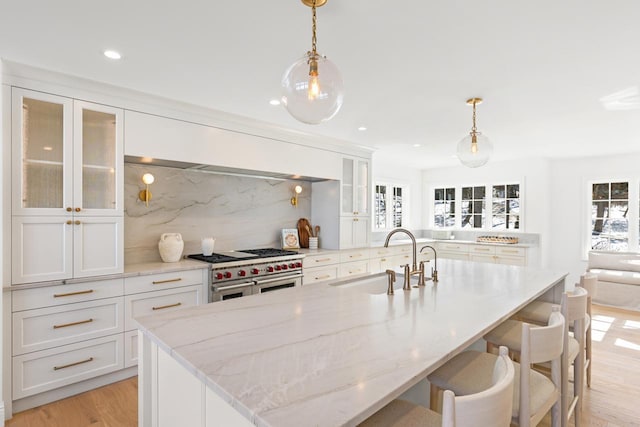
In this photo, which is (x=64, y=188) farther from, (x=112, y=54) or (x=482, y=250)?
(x=482, y=250)

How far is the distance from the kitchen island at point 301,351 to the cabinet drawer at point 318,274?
2.00 metres

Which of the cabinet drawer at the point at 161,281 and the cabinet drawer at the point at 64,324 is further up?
the cabinet drawer at the point at 161,281

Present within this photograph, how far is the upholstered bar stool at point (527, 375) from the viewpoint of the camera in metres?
1.29

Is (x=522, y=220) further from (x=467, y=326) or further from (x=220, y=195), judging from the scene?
(x=467, y=326)

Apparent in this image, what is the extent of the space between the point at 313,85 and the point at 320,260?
288cm

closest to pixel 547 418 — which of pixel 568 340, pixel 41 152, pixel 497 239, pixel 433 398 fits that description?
pixel 568 340

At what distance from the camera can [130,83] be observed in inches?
100

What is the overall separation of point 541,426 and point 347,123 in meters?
2.92

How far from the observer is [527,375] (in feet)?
4.22

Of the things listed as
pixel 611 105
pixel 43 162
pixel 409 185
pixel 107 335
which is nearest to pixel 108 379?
pixel 107 335

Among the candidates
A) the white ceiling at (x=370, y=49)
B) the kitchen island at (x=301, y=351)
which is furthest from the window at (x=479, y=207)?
the kitchen island at (x=301, y=351)

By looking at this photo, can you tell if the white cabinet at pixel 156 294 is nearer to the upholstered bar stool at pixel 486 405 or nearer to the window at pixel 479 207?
the upholstered bar stool at pixel 486 405

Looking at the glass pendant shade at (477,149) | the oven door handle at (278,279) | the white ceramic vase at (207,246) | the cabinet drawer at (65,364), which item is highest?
the glass pendant shade at (477,149)

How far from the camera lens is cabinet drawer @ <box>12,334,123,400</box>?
7.59ft
